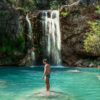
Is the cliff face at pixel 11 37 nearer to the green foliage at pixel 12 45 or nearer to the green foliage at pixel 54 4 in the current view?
the green foliage at pixel 12 45

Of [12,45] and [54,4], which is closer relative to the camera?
[12,45]

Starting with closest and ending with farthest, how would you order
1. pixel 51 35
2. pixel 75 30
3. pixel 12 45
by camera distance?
pixel 75 30, pixel 12 45, pixel 51 35

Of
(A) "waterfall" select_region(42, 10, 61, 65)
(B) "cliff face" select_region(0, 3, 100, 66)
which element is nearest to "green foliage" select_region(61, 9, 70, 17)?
(B) "cliff face" select_region(0, 3, 100, 66)

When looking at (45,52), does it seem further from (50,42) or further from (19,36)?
(19,36)

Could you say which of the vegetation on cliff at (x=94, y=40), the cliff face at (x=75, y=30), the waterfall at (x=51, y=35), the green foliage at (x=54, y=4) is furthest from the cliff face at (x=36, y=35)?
the green foliage at (x=54, y=4)

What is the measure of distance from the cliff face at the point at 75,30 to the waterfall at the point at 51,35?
0.70 meters

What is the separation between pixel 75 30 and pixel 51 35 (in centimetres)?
301

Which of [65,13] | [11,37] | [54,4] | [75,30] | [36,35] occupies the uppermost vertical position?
[54,4]

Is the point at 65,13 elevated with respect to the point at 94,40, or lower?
elevated

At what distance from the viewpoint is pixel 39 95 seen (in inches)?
321

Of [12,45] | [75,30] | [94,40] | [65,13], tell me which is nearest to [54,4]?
[65,13]

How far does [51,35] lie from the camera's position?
23.0m

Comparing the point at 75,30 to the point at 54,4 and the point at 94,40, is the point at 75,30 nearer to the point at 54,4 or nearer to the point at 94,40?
the point at 94,40

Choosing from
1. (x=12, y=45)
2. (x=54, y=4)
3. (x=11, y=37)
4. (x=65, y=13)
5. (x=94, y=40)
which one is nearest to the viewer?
(x=94, y=40)
